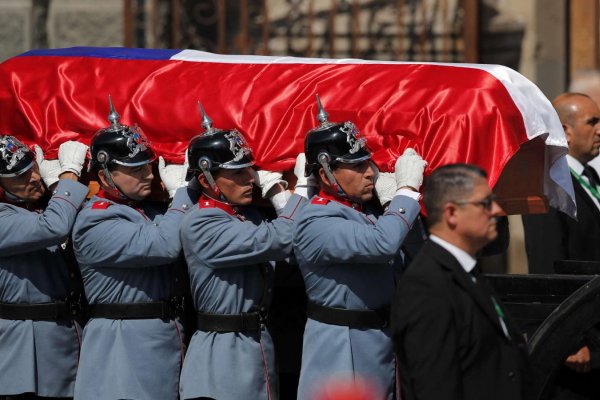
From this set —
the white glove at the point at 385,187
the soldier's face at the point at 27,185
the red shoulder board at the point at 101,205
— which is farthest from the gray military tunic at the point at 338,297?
the soldier's face at the point at 27,185

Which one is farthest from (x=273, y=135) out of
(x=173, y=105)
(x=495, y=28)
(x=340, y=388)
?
(x=495, y=28)

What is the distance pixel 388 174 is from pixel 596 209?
1.63 meters

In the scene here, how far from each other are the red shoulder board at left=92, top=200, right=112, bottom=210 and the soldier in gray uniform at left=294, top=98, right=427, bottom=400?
891mm

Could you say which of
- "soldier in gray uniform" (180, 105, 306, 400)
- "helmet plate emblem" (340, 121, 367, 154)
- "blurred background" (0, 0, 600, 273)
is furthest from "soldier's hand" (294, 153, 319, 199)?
"blurred background" (0, 0, 600, 273)

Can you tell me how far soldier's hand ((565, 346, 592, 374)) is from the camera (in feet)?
19.6

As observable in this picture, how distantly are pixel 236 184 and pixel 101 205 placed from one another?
0.62 meters

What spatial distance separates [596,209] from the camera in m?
7.05

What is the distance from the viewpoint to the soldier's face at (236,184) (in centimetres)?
590

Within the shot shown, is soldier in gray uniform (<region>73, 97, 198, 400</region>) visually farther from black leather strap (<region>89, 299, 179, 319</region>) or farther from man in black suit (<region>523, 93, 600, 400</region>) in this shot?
man in black suit (<region>523, 93, 600, 400</region>)

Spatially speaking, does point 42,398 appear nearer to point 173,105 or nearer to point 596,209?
point 173,105

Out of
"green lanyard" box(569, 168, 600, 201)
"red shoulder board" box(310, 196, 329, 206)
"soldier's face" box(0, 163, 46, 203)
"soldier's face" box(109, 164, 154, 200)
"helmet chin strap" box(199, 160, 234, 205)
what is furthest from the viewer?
"green lanyard" box(569, 168, 600, 201)

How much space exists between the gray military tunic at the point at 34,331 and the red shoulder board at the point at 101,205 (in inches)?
10.0

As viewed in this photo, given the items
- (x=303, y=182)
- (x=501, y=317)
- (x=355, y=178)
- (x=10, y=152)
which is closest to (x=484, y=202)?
(x=501, y=317)

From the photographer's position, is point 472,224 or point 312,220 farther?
point 312,220
